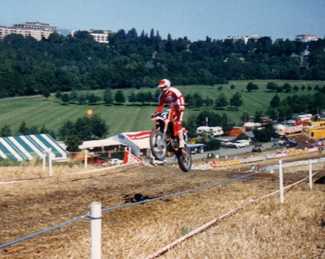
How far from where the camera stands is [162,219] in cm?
1059

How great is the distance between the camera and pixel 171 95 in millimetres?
10375

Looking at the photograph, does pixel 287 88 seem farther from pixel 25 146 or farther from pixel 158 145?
pixel 158 145

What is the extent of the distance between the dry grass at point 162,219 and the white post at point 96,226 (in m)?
2.08

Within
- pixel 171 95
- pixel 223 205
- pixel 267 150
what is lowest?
pixel 267 150

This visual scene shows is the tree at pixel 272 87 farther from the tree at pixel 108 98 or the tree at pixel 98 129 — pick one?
the tree at pixel 98 129

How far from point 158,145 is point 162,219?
1676mm

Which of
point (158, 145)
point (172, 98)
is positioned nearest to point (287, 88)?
point (172, 98)

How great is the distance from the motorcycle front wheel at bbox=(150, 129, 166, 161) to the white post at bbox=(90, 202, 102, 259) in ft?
15.2

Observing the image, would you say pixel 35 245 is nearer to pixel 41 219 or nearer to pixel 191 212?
pixel 41 219

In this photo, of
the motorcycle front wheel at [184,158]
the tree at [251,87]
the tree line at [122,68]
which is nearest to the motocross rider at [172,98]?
the motorcycle front wheel at [184,158]

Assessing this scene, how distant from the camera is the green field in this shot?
7975 cm

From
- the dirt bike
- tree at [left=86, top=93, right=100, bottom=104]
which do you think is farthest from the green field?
the dirt bike

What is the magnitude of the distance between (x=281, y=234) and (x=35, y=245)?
4.73 meters

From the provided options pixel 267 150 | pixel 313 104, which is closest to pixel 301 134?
pixel 267 150
